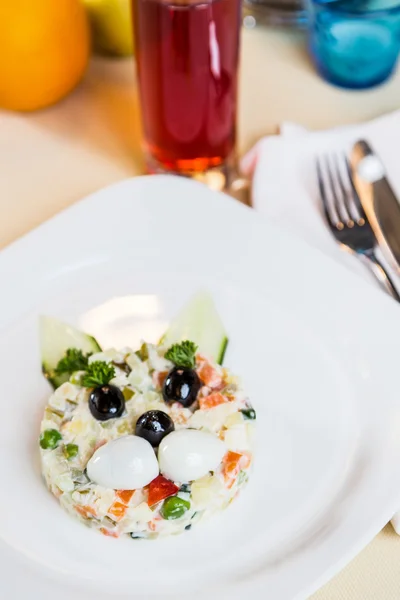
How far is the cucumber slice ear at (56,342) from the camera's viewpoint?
38.4 inches

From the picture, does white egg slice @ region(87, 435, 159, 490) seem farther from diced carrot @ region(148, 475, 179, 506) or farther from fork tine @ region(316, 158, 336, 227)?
fork tine @ region(316, 158, 336, 227)

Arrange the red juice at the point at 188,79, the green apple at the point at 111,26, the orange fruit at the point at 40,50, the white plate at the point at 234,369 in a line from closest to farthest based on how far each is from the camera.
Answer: the white plate at the point at 234,369 → the red juice at the point at 188,79 → the orange fruit at the point at 40,50 → the green apple at the point at 111,26

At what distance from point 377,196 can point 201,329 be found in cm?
33

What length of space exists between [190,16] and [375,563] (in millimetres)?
675

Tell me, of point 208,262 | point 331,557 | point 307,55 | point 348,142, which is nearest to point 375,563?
point 331,557

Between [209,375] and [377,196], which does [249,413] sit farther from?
[377,196]

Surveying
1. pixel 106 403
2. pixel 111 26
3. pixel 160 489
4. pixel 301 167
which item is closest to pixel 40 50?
pixel 111 26

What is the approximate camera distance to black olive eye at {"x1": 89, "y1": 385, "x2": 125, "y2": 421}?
86 centimetres

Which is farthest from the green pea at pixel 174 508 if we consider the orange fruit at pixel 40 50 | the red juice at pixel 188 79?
the orange fruit at pixel 40 50

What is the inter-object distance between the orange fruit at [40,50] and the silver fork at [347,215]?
1.38 feet

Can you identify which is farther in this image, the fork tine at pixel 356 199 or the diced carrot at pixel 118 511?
the fork tine at pixel 356 199

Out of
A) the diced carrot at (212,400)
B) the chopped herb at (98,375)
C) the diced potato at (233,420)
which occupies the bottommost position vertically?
the diced potato at (233,420)

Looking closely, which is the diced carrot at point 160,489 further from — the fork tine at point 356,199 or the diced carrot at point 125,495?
the fork tine at point 356,199

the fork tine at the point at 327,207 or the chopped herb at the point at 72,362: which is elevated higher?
the fork tine at the point at 327,207
